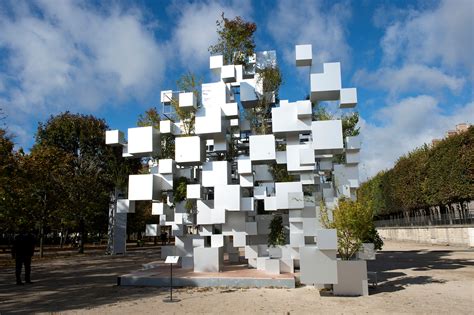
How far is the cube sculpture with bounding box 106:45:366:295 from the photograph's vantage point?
12688mm

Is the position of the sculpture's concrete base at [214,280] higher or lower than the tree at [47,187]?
lower

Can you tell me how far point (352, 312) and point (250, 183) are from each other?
6209 millimetres

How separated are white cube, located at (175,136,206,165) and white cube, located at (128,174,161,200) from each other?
1.22m

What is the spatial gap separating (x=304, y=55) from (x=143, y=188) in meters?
7.03

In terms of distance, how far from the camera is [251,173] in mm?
13734

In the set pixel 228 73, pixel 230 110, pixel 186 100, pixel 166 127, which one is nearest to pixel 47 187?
pixel 166 127

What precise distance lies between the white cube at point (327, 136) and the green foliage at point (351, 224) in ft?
6.43

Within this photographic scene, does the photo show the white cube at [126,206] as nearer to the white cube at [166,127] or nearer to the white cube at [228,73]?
the white cube at [166,127]

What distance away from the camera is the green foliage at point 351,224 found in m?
10.6

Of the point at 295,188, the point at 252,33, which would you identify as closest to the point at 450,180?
the point at 252,33

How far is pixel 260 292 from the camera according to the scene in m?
10.7

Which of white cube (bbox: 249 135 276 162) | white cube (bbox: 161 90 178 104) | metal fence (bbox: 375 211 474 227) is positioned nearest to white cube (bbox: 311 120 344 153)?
white cube (bbox: 249 135 276 162)

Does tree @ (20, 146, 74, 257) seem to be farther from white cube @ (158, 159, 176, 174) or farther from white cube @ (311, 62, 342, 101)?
white cube @ (311, 62, 342, 101)

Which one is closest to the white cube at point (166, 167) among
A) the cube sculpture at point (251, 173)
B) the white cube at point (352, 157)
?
the cube sculpture at point (251, 173)
